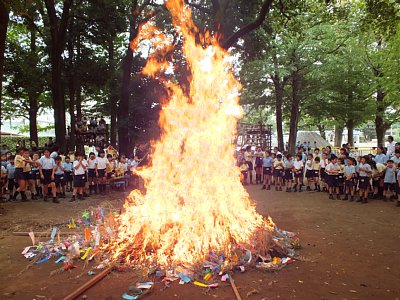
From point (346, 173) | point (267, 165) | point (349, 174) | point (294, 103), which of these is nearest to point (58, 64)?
point (267, 165)

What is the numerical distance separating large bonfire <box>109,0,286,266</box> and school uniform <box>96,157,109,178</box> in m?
4.36

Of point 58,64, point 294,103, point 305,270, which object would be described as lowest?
point 305,270

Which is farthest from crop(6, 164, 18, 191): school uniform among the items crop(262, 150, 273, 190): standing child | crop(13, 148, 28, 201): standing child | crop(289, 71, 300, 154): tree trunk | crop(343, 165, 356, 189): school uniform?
crop(289, 71, 300, 154): tree trunk

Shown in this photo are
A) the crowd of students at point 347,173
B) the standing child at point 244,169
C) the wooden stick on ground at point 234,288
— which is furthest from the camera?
the standing child at point 244,169

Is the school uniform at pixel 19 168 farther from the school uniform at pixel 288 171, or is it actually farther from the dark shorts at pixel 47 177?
the school uniform at pixel 288 171

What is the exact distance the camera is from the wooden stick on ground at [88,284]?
15.7 ft

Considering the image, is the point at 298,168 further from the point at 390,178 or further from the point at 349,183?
the point at 390,178

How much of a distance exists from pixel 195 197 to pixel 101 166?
7.30 metres

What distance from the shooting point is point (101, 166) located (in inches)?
527

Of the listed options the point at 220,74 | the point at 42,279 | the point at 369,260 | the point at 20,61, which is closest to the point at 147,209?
the point at 42,279

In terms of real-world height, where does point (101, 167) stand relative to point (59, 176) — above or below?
above

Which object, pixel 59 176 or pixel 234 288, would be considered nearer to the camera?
pixel 234 288

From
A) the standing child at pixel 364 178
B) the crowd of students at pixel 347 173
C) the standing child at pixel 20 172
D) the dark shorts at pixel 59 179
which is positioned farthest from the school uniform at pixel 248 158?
the standing child at pixel 20 172

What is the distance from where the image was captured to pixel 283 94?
23.3m
